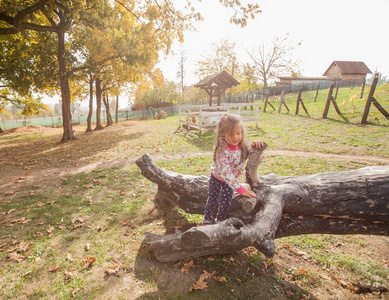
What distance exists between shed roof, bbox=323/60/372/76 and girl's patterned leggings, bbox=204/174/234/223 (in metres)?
64.7

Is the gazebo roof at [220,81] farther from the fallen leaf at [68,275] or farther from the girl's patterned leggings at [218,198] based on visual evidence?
the fallen leaf at [68,275]

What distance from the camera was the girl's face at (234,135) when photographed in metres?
2.63

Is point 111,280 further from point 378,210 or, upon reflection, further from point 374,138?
point 374,138

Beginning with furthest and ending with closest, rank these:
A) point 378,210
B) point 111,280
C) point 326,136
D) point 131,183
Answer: point 326,136 → point 131,183 → point 111,280 → point 378,210

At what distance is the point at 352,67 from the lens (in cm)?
5331

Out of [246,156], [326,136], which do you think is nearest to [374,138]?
[326,136]

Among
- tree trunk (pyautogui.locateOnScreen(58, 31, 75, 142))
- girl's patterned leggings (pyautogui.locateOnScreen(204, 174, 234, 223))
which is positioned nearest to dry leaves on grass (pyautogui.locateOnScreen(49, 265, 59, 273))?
girl's patterned leggings (pyautogui.locateOnScreen(204, 174, 234, 223))

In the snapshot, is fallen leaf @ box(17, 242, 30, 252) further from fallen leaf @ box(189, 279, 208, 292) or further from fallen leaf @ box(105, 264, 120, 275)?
fallen leaf @ box(189, 279, 208, 292)

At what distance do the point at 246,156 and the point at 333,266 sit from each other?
2.01 m

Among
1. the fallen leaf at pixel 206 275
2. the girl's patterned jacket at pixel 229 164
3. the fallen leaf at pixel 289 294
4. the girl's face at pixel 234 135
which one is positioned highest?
the girl's face at pixel 234 135

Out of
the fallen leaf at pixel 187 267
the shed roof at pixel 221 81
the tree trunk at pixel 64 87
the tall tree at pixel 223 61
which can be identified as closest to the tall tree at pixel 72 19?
the tree trunk at pixel 64 87

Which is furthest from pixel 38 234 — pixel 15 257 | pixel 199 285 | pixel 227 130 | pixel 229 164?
pixel 227 130

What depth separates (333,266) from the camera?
2859mm

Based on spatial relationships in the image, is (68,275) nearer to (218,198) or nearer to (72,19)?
(218,198)
